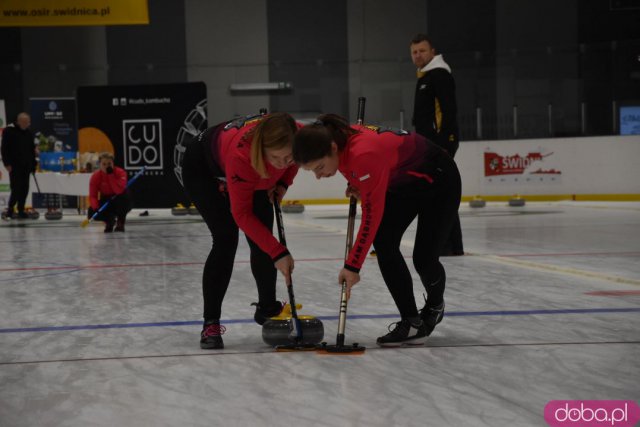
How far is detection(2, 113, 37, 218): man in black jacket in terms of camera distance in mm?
11188

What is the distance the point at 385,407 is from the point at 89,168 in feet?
33.9

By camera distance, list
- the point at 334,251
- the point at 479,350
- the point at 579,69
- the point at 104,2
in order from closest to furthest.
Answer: the point at 479,350
the point at 334,251
the point at 104,2
the point at 579,69

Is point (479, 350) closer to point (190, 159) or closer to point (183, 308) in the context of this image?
point (190, 159)

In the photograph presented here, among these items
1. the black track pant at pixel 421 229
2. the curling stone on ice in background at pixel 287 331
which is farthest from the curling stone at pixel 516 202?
the curling stone on ice in background at pixel 287 331

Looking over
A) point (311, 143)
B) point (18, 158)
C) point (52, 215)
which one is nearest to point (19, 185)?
point (18, 158)

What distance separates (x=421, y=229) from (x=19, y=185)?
9.43 m

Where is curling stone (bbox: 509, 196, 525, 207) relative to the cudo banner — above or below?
below

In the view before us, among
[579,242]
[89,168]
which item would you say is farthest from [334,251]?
[89,168]

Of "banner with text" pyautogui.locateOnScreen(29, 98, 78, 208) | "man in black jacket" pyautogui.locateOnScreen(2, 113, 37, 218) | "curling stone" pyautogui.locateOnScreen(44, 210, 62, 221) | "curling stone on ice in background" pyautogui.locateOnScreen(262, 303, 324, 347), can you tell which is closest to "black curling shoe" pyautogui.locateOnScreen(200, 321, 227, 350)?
"curling stone on ice in background" pyautogui.locateOnScreen(262, 303, 324, 347)

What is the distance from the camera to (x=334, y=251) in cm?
616

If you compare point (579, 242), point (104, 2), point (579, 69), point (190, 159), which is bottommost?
point (579, 242)

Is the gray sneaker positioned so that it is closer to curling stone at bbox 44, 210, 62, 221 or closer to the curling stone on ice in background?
the curling stone on ice in background

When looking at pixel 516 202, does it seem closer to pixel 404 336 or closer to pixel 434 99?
pixel 434 99

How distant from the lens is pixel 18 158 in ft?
36.9
